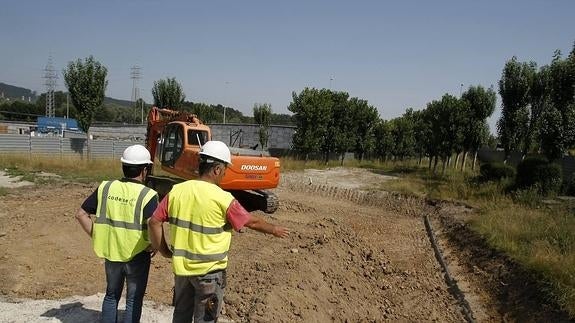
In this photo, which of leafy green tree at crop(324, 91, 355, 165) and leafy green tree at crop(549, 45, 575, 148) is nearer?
leafy green tree at crop(549, 45, 575, 148)

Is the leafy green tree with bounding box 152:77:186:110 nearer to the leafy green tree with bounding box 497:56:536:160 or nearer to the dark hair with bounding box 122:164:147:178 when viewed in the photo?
the leafy green tree with bounding box 497:56:536:160

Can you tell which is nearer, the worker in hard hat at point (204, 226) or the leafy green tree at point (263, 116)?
the worker in hard hat at point (204, 226)

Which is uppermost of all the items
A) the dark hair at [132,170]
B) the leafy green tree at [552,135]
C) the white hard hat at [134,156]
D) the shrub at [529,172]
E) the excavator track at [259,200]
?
the leafy green tree at [552,135]

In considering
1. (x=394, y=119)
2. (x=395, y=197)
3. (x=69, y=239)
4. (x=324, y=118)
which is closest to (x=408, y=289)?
(x=69, y=239)

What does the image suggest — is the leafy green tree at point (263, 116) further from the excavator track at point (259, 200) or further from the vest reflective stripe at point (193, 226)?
the vest reflective stripe at point (193, 226)

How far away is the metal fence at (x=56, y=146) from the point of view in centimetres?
2338

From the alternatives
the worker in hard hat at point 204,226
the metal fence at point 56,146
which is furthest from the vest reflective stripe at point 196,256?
the metal fence at point 56,146

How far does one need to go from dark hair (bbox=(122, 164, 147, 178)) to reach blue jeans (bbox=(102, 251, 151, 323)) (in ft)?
2.17

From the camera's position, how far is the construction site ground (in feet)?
19.4

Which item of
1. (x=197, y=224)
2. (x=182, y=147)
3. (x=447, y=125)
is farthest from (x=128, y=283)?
(x=447, y=125)

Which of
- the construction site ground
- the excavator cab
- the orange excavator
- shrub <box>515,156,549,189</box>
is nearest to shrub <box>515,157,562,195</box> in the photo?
shrub <box>515,156,549,189</box>

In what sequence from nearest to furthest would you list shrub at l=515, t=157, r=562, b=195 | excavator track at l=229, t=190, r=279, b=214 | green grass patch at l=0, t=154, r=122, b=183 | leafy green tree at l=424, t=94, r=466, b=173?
excavator track at l=229, t=190, r=279, b=214 < shrub at l=515, t=157, r=562, b=195 < green grass patch at l=0, t=154, r=122, b=183 < leafy green tree at l=424, t=94, r=466, b=173

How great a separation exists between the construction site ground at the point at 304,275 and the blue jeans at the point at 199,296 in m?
1.39

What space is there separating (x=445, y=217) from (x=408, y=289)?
6.62 meters
